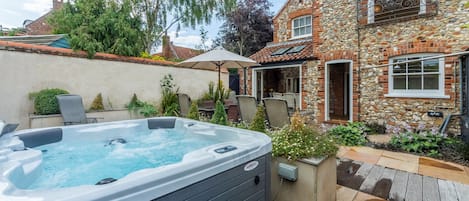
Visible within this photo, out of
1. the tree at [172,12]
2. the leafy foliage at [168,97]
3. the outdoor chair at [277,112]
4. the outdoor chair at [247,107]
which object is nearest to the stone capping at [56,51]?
the leafy foliage at [168,97]

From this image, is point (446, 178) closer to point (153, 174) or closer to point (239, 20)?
point (153, 174)

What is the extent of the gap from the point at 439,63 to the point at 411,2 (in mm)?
2106

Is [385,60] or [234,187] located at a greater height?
[385,60]

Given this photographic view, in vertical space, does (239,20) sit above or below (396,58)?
above

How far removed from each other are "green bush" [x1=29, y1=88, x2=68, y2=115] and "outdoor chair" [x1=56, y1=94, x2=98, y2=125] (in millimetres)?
242

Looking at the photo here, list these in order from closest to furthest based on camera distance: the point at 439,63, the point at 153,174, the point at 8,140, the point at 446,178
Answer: the point at 153,174 < the point at 8,140 < the point at 446,178 < the point at 439,63

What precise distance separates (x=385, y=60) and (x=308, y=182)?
627 centimetres

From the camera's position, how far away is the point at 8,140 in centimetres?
296

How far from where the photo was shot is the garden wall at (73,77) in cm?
567

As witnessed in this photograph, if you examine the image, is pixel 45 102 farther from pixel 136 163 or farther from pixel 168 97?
pixel 136 163

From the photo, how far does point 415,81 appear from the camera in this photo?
22.1ft

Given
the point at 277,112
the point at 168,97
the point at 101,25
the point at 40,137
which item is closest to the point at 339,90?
the point at 277,112

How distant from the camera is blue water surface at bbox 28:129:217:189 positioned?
2770 mm

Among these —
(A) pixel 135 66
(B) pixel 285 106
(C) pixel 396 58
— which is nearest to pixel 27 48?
(A) pixel 135 66
